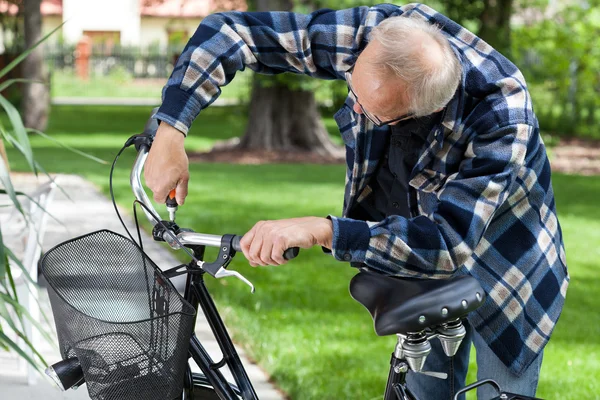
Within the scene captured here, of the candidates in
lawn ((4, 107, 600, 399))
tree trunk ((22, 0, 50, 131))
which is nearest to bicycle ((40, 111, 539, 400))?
lawn ((4, 107, 600, 399))

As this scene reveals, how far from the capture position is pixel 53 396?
4.23 metres

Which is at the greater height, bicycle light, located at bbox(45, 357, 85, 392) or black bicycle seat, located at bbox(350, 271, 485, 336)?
black bicycle seat, located at bbox(350, 271, 485, 336)

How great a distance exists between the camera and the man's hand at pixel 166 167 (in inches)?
90.5

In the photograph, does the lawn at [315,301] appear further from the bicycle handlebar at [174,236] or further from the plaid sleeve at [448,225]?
the plaid sleeve at [448,225]

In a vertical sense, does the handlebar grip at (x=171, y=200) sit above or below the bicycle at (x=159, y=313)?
above

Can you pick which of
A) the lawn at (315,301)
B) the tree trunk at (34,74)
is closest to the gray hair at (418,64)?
the lawn at (315,301)

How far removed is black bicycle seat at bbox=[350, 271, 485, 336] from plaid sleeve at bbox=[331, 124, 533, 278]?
0.09m

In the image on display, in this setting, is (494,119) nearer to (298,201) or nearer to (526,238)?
(526,238)

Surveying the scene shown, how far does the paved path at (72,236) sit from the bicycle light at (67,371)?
0.60m

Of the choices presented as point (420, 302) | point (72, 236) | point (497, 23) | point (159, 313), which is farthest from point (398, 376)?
point (497, 23)

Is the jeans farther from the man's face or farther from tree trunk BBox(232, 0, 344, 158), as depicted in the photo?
tree trunk BBox(232, 0, 344, 158)

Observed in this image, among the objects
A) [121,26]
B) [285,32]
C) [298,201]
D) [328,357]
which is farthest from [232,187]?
[121,26]

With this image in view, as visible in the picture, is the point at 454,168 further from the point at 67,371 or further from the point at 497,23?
the point at 497,23

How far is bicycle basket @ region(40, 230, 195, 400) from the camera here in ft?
6.88
